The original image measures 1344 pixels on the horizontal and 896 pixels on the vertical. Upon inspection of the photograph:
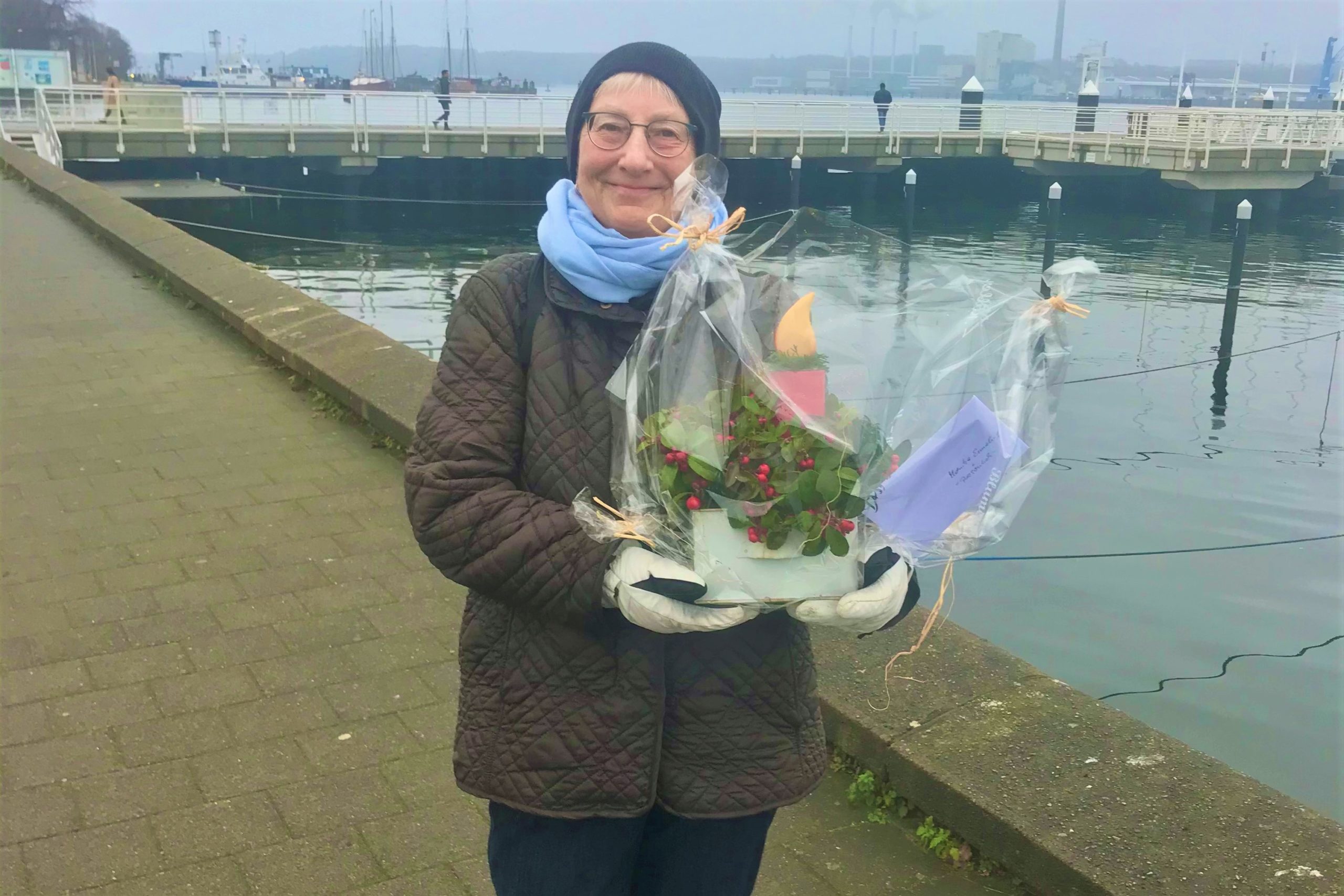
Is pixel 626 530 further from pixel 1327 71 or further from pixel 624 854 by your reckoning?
pixel 1327 71

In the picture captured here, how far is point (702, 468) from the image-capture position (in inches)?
61.4

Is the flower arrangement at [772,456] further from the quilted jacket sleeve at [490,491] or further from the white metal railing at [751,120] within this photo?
the white metal railing at [751,120]

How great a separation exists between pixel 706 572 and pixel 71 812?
2.11 m

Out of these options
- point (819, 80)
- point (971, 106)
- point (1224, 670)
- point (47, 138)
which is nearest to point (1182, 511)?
→ point (1224, 670)

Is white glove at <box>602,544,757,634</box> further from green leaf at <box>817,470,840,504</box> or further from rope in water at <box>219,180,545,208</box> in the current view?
rope in water at <box>219,180,545,208</box>

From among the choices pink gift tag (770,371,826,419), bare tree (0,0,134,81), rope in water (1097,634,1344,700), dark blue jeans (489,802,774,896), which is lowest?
rope in water (1097,634,1344,700)

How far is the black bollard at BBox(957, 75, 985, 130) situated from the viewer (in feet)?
128

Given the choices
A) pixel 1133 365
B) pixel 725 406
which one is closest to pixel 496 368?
pixel 725 406

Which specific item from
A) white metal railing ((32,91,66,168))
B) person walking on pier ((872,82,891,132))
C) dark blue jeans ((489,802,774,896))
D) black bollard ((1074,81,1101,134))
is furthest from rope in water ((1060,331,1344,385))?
person walking on pier ((872,82,891,132))

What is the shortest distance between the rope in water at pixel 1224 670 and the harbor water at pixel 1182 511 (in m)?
0.01

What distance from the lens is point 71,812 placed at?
9.66ft

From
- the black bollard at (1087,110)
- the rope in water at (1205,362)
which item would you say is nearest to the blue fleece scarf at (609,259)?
the rope in water at (1205,362)

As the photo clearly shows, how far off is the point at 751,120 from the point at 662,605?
116ft

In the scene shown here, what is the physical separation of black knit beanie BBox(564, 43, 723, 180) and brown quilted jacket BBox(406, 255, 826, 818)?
0.28 m
